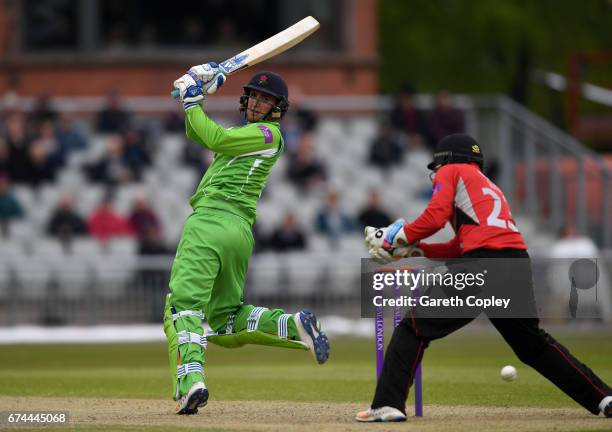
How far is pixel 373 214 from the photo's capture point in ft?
73.2

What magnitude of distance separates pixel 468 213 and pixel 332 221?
13476 millimetres

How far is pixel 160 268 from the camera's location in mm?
20266

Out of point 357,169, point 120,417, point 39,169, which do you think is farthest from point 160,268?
point 120,417

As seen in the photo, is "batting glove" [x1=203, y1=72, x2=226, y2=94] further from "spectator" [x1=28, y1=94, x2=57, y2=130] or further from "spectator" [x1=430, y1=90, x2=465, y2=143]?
"spectator" [x1=430, y1=90, x2=465, y2=143]

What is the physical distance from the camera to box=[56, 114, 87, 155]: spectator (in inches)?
922

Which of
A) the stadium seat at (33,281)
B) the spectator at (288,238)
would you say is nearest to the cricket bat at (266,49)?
the stadium seat at (33,281)

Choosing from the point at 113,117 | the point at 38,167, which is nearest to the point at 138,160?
the point at 113,117

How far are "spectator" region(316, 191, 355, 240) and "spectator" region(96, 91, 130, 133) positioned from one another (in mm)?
3813

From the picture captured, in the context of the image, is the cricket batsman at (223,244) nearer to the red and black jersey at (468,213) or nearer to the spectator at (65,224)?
the red and black jersey at (468,213)

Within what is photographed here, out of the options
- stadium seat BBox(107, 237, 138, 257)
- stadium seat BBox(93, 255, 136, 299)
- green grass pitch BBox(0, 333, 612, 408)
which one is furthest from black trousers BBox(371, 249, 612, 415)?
stadium seat BBox(107, 237, 138, 257)

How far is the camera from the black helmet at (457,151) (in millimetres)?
9188

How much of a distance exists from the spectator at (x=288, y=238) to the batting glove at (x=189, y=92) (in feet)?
38.9

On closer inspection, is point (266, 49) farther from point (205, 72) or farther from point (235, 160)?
point (235, 160)

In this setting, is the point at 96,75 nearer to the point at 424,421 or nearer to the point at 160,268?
the point at 160,268
